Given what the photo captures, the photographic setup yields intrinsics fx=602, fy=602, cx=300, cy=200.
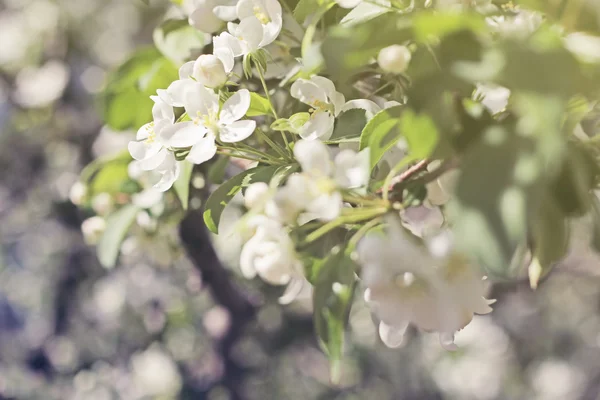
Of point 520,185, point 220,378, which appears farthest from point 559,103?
point 220,378

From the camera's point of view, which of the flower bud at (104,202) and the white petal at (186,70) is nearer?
the white petal at (186,70)

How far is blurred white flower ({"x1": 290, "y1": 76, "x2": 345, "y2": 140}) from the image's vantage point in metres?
0.51

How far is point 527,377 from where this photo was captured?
90.0 inches

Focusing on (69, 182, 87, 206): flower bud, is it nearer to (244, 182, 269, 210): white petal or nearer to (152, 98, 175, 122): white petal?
(152, 98, 175, 122): white petal

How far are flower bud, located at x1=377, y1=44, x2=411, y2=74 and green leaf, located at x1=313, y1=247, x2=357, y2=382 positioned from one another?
0.14 meters

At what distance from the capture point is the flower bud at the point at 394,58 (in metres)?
0.45

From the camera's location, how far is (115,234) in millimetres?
919

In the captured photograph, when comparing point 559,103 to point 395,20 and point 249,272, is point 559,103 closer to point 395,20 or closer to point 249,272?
point 395,20

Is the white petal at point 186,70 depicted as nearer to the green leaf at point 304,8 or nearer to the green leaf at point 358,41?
the green leaf at point 304,8

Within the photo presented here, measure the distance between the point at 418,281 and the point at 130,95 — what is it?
0.60m

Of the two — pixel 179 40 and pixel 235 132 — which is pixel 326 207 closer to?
pixel 235 132

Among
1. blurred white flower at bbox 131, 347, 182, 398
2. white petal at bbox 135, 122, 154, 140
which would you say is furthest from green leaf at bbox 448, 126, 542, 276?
blurred white flower at bbox 131, 347, 182, 398

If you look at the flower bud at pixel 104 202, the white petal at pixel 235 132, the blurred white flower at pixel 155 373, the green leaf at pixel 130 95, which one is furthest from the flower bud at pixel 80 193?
the blurred white flower at pixel 155 373

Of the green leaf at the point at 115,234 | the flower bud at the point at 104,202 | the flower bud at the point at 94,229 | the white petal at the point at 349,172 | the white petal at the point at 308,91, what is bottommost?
the flower bud at the point at 94,229
